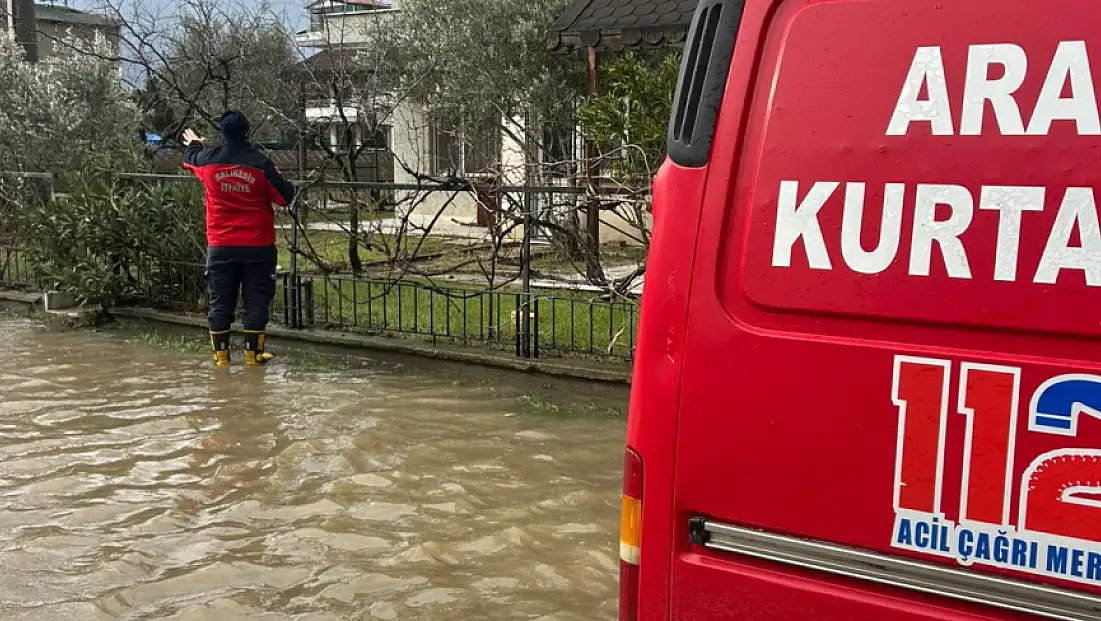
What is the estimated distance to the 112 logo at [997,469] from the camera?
6.12ft

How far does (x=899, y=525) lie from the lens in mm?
2029

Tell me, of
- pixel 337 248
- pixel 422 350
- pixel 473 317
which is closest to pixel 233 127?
pixel 422 350

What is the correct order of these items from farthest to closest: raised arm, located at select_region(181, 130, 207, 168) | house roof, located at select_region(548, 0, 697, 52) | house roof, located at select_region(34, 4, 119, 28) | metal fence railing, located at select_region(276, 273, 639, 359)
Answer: house roof, located at select_region(34, 4, 119, 28) < house roof, located at select_region(548, 0, 697, 52) < raised arm, located at select_region(181, 130, 207, 168) < metal fence railing, located at select_region(276, 273, 639, 359)

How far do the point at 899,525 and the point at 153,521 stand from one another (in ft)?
12.9

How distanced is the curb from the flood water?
17 cm

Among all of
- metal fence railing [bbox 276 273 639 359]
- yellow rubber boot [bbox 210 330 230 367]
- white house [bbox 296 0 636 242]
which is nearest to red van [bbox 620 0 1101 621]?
metal fence railing [bbox 276 273 639 359]

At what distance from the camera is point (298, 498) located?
17.3 feet

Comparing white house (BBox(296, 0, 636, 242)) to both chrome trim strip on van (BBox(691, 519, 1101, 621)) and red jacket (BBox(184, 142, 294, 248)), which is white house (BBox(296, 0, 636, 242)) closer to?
red jacket (BBox(184, 142, 294, 248))

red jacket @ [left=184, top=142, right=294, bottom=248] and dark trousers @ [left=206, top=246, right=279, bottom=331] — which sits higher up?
red jacket @ [left=184, top=142, right=294, bottom=248]

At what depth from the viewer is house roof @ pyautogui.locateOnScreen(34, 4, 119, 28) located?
14.2 m

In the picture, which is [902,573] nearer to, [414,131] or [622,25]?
[622,25]

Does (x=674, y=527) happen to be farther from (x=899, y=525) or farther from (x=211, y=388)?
(x=211, y=388)

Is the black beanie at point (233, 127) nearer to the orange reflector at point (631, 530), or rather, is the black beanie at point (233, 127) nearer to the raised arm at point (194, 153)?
the raised arm at point (194, 153)

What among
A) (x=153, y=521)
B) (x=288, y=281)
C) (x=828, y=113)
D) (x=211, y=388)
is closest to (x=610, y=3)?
(x=288, y=281)
